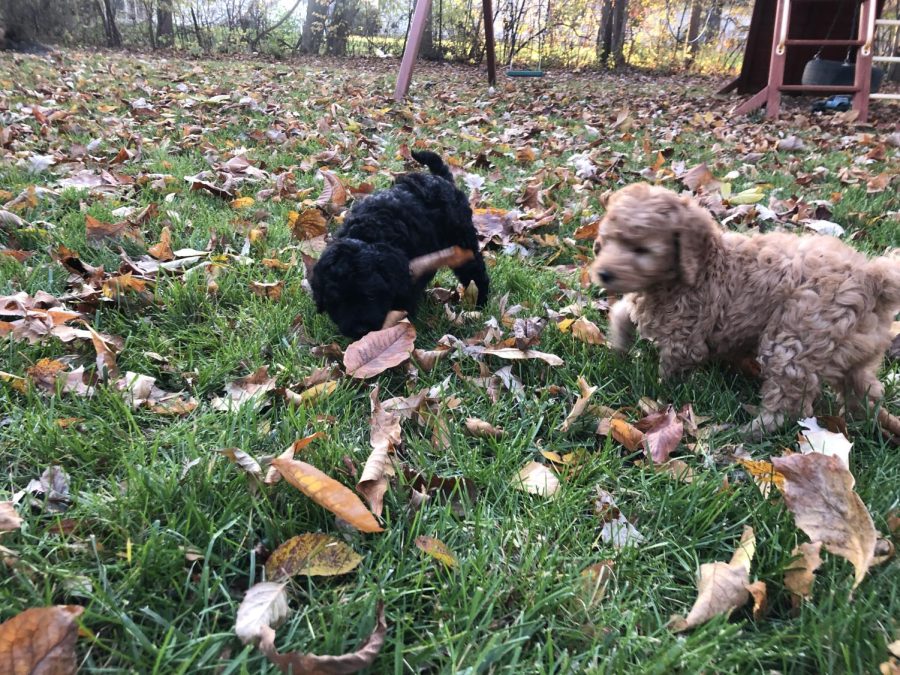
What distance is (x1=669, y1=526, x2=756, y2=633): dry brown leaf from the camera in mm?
1592

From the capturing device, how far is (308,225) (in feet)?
13.6

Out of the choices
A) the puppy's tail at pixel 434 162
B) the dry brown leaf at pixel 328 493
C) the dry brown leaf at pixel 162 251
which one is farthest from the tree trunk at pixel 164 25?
the dry brown leaf at pixel 328 493

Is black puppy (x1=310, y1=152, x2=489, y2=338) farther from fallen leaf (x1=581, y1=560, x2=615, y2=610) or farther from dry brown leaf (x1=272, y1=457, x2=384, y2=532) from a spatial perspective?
fallen leaf (x1=581, y1=560, x2=615, y2=610)

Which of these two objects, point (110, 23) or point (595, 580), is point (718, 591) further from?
point (110, 23)

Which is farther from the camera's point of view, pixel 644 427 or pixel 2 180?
pixel 2 180

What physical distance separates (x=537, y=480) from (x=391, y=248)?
1.55 m

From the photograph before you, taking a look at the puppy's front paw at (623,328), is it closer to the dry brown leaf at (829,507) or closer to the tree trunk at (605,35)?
the dry brown leaf at (829,507)

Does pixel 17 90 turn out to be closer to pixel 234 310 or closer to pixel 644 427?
pixel 234 310

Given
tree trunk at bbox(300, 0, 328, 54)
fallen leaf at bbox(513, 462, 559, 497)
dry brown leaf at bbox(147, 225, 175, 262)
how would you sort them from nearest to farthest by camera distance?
fallen leaf at bbox(513, 462, 559, 497) → dry brown leaf at bbox(147, 225, 175, 262) → tree trunk at bbox(300, 0, 328, 54)

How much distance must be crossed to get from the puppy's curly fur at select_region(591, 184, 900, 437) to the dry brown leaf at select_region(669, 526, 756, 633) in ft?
2.86

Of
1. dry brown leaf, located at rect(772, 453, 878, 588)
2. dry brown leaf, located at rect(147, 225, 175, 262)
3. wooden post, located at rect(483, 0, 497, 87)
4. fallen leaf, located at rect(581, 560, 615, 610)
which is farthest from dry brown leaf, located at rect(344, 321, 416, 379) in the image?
wooden post, located at rect(483, 0, 497, 87)

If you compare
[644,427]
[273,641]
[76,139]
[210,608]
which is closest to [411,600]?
[273,641]

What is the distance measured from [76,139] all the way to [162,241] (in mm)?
3261

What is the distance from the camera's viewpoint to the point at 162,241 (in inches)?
147
